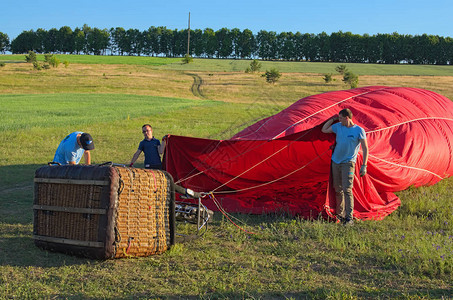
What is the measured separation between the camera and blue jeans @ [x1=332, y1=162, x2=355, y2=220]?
22.7ft

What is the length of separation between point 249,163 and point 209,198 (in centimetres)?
99

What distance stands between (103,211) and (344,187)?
3.65 metres

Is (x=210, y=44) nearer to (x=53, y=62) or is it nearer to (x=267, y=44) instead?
(x=267, y=44)

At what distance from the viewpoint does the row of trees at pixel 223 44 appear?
97.2m

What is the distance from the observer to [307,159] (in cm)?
874

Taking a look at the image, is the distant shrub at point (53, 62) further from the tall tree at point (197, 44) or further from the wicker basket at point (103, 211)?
the wicker basket at point (103, 211)

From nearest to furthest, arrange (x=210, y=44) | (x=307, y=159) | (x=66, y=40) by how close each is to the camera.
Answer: (x=307, y=159) → (x=210, y=44) → (x=66, y=40)

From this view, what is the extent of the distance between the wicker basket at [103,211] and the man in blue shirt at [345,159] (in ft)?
8.77

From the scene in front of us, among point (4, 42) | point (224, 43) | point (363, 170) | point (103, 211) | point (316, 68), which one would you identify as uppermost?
point (224, 43)

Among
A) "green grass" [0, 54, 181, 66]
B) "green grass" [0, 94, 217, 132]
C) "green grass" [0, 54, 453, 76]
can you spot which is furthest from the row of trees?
"green grass" [0, 94, 217, 132]

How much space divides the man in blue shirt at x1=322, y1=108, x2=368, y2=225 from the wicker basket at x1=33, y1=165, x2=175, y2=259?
267cm

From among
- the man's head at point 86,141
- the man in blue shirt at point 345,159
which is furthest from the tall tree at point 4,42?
the man in blue shirt at point 345,159

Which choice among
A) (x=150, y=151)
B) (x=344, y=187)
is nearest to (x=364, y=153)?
(x=344, y=187)

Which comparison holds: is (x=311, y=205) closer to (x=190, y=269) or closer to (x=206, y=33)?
(x=190, y=269)
